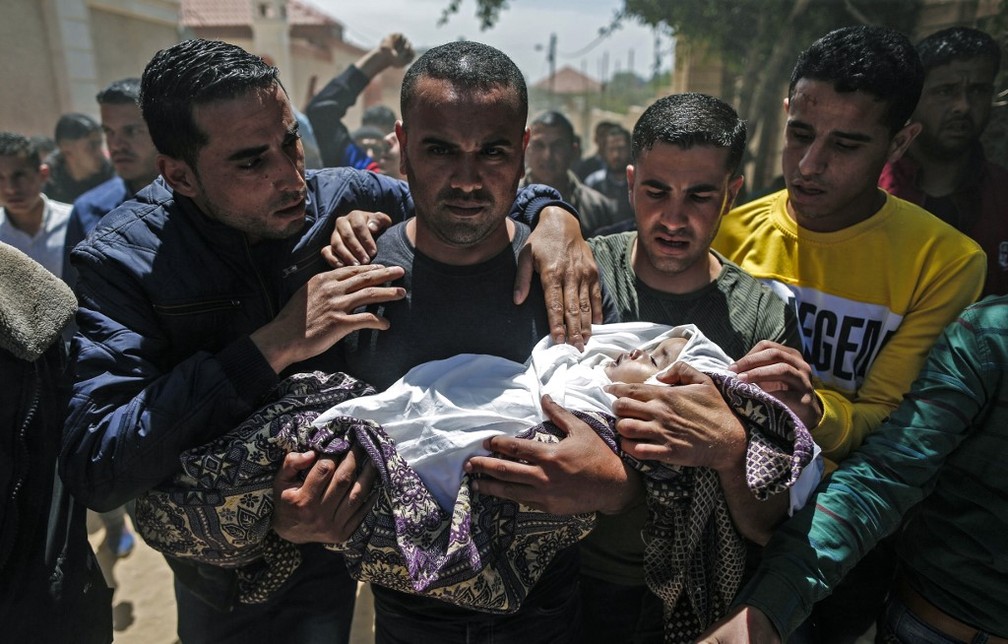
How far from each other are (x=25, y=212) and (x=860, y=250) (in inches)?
202

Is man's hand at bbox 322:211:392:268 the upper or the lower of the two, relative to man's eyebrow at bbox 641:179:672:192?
lower

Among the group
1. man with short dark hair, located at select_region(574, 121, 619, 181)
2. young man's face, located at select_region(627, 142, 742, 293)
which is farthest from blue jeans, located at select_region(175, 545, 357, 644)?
man with short dark hair, located at select_region(574, 121, 619, 181)

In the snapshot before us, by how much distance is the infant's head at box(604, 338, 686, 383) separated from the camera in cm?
173

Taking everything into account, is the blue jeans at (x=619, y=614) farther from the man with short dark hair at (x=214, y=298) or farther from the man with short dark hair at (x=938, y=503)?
the man with short dark hair at (x=214, y=298)

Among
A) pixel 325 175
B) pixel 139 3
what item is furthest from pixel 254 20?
pixel 325 175

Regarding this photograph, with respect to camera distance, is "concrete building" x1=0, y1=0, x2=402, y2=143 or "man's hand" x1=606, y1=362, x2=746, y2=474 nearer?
"man's hand" x1=606, y1=362, x2=746, y2=474

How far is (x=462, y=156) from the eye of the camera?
1.80 metres

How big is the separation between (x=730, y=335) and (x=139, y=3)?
16.3 meters

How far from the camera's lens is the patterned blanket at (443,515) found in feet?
5.03

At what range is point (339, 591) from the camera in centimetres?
217

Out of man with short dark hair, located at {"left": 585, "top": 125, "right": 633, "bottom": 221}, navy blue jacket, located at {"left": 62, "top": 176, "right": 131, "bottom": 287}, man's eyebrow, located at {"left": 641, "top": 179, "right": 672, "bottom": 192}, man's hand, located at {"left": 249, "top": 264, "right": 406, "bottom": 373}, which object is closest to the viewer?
man's hand, located at {"left": 249, "top": 264, "right": 406, "bottom": 373}

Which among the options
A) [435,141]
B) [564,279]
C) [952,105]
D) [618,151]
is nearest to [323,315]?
[435,141]

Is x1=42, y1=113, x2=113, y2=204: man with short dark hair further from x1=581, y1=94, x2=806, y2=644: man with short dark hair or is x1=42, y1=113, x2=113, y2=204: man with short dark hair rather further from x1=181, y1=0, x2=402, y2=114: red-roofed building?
x1=181, y1=0, x2=402, y2=114: red-roofed building

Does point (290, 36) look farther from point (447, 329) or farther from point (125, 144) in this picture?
point (447, 329)
